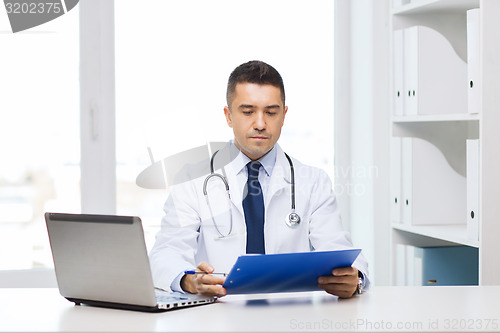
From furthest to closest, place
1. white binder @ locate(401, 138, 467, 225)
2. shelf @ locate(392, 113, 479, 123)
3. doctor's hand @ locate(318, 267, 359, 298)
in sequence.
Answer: white binder @ locate(401, 138, 467, 225) → shelf @ locate(392, 113, 479, 123) → doctor's hand @ locate(318, 267, 359, 298)

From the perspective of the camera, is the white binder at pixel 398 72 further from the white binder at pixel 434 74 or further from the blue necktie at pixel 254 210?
the blue necktie at pixel 254 210

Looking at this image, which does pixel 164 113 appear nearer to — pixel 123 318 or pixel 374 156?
pixel 374 156

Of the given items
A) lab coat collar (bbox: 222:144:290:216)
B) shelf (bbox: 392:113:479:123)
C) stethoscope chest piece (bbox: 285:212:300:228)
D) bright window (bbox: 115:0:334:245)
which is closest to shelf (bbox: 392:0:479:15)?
shelf (bbox: 392:113:479:123)

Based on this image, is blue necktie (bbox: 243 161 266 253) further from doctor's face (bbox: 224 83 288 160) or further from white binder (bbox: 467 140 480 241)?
white binder (bbox: 467 140 480 241)

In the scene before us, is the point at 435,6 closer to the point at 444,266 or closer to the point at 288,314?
the point at 444,266

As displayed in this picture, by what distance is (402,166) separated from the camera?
98.5 inches

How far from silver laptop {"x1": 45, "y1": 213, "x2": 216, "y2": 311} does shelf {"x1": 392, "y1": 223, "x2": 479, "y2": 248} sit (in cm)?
107

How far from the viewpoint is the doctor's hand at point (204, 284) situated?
136 centimetres

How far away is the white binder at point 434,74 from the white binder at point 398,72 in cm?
6

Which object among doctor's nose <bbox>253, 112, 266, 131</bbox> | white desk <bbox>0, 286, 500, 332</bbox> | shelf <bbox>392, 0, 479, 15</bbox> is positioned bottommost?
white desk <bbox>0, 286, 500, 332</bbox>

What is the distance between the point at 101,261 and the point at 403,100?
1.57 m

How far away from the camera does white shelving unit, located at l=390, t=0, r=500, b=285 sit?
1977 millimetres

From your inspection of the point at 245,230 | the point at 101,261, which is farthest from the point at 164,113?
the point at 101,261

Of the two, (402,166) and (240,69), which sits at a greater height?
(240,69)
